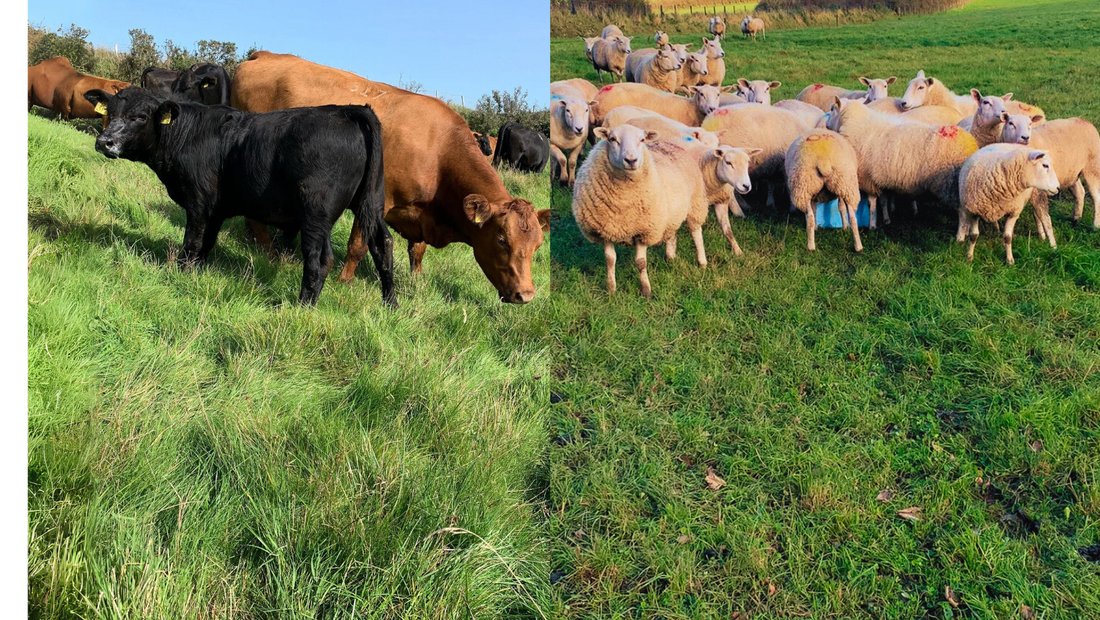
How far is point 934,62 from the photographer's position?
479 centimetres

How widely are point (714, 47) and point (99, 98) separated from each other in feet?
12.6

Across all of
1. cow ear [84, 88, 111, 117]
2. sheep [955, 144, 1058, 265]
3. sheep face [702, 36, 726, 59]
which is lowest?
sheep [955, 144, 1058, 265]

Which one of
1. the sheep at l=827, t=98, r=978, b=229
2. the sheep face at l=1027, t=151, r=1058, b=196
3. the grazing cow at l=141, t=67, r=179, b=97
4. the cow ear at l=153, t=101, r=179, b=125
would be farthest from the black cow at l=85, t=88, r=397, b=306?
the grazing cow at l=141, t=67, r=179, b=97

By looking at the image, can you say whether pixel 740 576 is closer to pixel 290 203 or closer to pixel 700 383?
pixel 700 383

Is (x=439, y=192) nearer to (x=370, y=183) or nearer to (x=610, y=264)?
(x=370, y=183)

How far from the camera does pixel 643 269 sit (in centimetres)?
471

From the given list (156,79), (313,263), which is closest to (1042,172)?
(313,263)

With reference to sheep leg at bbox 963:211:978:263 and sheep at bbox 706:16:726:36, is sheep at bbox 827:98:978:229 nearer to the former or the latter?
sheep leg at bbox 963:211:978:263

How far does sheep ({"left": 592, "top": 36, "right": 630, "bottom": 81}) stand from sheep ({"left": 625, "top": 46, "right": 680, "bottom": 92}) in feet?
0.19

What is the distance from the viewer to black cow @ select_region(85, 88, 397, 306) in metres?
4.36

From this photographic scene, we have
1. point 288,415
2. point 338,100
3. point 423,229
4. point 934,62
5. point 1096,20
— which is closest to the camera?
point 288,415

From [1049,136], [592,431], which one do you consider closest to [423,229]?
[592,431]

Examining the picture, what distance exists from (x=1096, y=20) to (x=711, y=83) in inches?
90.7

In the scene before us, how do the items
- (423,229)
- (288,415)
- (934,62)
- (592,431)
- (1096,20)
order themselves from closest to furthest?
(288,415), (592,431), (1096,20), (934,62), (423,229)
